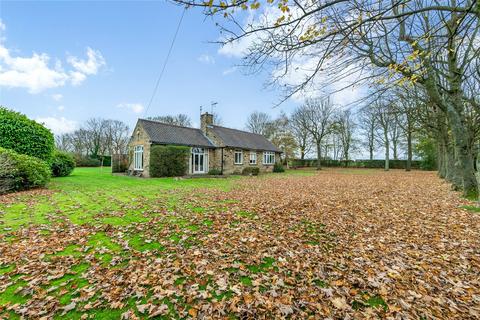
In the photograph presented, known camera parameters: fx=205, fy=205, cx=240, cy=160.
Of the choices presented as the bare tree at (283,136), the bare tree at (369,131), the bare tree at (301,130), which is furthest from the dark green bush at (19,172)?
the bare tree at (369,131)

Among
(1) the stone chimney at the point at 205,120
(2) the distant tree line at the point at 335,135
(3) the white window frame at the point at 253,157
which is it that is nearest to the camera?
(1) the stone chimney at the point at 205,120

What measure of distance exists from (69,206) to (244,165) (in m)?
17.3

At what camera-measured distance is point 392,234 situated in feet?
15.6

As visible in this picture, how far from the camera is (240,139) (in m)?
24.5

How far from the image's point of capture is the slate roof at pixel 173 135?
57.7 feet

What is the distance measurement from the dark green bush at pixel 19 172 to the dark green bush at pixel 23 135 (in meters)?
3.10

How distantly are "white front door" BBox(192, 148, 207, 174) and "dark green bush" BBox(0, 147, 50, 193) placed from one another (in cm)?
1090

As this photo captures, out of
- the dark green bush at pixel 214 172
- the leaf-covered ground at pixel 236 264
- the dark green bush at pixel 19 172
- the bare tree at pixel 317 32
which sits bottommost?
the leaf-covered ground at pixel 236 264

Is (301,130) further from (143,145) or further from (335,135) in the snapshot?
(143,145)

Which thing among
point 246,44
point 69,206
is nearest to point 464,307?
point 246,44

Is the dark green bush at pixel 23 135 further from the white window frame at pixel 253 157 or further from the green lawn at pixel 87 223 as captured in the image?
the white window frame at pixel 253 157

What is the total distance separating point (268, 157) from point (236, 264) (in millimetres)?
23976

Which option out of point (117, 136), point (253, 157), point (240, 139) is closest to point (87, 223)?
point (253, 157)

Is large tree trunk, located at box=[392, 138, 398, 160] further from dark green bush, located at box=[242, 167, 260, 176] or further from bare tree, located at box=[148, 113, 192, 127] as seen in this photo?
bare tree, located at box=[148, 113, 192, 127]
